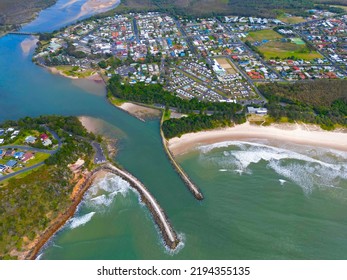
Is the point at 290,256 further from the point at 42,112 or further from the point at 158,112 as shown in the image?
the point at 42,112

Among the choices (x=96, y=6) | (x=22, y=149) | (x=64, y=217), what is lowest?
(x=64, y=217)

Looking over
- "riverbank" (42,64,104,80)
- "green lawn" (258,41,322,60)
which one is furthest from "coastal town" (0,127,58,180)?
"green lawn" (258,41,322,60)

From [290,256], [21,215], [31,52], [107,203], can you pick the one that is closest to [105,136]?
[107,203]

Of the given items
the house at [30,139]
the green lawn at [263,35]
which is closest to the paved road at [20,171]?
the house at [30,139]

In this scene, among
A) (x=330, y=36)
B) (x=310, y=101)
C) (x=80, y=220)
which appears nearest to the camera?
(x=80, y=220)

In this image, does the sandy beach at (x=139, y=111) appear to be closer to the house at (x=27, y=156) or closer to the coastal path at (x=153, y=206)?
the coastal path at (x=153, y=206)

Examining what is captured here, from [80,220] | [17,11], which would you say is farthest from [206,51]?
[17,11]

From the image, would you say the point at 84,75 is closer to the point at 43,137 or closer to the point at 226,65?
the point at 43,137

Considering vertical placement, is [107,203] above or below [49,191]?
below
